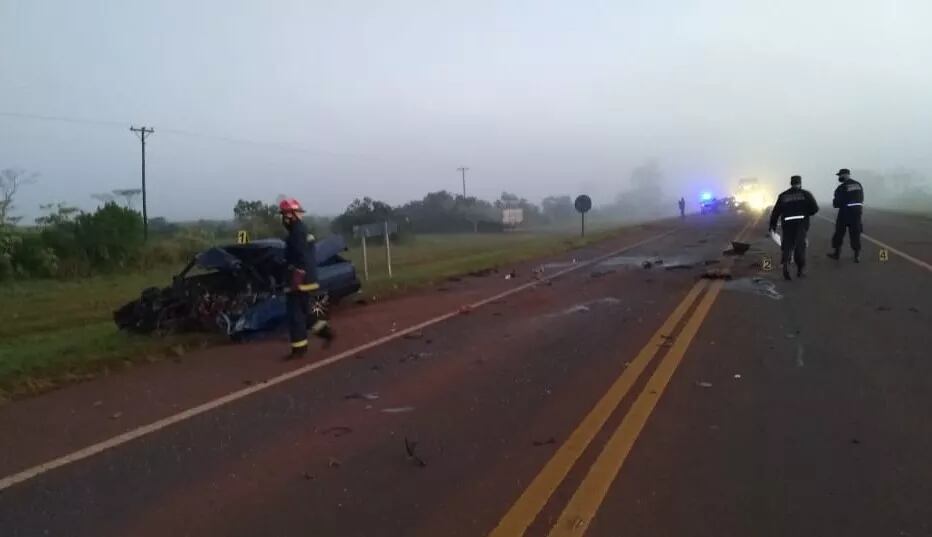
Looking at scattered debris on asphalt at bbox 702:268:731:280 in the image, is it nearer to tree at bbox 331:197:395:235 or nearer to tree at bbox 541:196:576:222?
tree at bbox 331:197:395:235

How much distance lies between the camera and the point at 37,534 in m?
3.97

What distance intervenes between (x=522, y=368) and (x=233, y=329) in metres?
4.13

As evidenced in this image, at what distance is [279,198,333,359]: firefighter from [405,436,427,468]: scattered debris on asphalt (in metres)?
3.49

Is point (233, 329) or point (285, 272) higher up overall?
point (285, 272)

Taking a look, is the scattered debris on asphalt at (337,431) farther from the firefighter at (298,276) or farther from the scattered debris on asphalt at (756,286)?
the scattered debris on asphalt at (756,286)

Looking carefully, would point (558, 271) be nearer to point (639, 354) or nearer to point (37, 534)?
point (639, 354)

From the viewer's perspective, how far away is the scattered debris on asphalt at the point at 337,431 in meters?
5.55

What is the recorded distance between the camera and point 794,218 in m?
14.4

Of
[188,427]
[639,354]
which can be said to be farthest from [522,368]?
[188,427]

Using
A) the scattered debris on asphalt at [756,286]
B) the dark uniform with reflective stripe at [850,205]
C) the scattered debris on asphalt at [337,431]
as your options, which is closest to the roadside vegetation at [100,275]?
the scattered debris on asphalt at [337,431]

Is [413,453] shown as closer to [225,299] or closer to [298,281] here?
[298,281]

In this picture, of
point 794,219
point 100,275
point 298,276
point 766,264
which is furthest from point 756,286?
point 100,275

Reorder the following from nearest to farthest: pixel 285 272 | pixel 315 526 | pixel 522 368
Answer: pixel 315 526
pixel 522 368
pixel 285 272

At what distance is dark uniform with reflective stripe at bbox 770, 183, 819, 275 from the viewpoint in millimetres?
14438
